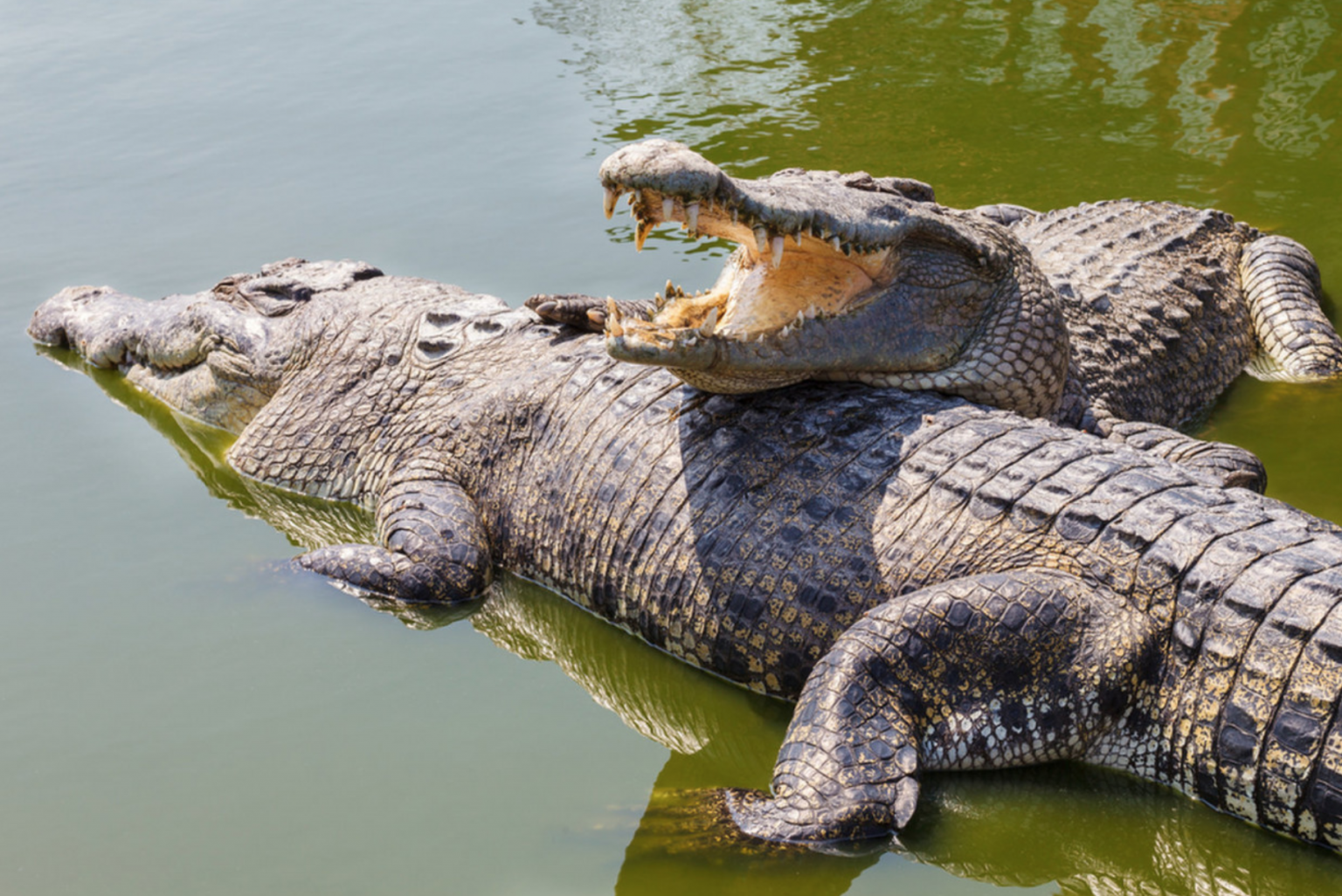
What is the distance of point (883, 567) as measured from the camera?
337 cm

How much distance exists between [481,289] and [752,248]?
3.42 m

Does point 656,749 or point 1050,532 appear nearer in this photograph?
point 1050,532

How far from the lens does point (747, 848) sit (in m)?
3.02

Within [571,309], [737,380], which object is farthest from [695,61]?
[737,380]

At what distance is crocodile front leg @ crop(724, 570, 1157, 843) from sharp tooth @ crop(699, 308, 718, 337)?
3.03ft

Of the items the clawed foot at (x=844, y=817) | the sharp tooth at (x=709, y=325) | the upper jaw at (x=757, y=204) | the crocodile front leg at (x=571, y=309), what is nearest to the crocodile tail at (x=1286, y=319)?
the upper jaw at (x=757, y=204)

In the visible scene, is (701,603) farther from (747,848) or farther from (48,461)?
(48,461)

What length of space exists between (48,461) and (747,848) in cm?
416

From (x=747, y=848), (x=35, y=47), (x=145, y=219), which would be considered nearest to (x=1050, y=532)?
(x=747, y=848)

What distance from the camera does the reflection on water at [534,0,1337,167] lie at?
28.5ft

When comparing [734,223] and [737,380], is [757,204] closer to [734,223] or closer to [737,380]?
[734,223]

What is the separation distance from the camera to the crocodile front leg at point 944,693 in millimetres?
3018

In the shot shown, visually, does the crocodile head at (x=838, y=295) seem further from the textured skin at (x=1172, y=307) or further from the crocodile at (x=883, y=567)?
the textured skin at (x=1172, y=307)

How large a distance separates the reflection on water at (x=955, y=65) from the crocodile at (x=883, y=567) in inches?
183
